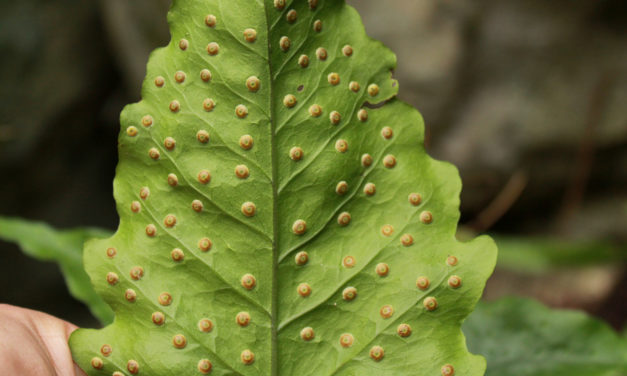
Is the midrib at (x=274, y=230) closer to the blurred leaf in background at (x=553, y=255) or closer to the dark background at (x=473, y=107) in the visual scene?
the dark background at (x=473, y=107)

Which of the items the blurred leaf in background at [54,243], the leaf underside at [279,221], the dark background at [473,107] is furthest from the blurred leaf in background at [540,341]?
the dark background at [473,107]

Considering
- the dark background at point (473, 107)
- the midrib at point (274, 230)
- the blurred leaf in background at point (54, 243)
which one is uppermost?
the midrib at point (274, 230)

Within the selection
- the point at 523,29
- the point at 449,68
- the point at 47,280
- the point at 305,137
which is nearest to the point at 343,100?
the point at 305,137

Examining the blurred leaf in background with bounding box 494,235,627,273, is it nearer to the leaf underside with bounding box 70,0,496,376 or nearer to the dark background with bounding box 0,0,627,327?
the dark background with bounding box 0,0,627,327

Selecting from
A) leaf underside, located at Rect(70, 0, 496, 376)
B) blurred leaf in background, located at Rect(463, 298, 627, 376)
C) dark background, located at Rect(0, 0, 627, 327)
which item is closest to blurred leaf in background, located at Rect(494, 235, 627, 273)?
dark background, located at Rect(0, 0, 627, 327)

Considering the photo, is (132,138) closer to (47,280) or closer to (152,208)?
(152,208)

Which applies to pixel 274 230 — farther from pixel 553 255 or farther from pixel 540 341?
pixel 553 255
